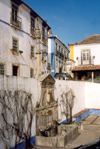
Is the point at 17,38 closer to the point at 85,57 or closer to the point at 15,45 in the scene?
the point at 15,45

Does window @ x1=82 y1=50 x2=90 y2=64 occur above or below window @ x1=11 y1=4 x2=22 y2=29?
below

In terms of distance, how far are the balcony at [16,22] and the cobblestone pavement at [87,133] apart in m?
10.2

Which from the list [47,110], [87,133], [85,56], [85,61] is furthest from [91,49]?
[47,110]

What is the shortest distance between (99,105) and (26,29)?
36.7 ft

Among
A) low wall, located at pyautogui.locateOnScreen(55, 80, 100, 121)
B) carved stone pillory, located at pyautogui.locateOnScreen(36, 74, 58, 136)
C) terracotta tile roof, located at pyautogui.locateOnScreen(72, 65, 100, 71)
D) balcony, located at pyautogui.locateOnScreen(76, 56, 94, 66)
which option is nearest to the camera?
carved stone pillory, located at pyautogui.locateOnScreen(36, 74, 58, 136)

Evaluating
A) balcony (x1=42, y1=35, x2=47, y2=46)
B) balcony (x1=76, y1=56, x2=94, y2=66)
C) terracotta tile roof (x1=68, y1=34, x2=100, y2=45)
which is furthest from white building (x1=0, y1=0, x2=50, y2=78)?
terracotta tile roof (x1=68, y1=34, x2=100, y2=45)

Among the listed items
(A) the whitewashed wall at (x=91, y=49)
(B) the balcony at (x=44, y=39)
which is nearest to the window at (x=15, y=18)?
(B) the balcony at (x=44, y=39)

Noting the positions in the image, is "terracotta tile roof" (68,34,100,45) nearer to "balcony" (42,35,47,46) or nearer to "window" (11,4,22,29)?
"balcony" (42,35,47,46)

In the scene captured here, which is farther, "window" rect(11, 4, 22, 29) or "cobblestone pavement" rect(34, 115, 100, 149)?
"window" rect(11, 4, 22, 29)

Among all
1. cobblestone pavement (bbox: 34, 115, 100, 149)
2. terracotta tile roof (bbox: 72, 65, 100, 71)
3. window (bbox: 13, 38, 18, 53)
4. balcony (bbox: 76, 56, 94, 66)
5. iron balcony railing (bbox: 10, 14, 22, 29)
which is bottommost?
cobblestone pavement (bbox: 34, 115, 100, 149)

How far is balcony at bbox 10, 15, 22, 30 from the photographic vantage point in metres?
16.8

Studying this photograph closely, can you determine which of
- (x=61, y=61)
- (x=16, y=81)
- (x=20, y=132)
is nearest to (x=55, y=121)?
(x=20, y=132)

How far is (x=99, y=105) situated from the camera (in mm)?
20938

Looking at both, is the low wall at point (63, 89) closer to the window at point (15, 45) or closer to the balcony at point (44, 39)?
the window at point (15, 45)
